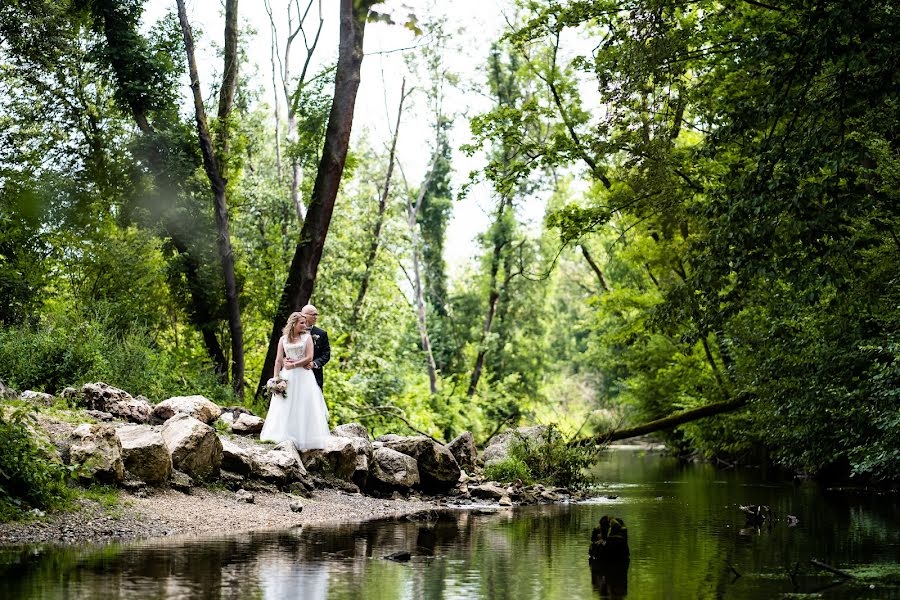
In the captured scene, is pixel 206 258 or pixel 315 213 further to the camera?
pixel 206 258

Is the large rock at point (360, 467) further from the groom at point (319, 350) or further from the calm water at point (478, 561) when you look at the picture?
the calm water at point (478, 561)

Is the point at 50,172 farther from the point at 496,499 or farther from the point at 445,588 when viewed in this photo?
the point at 445,588

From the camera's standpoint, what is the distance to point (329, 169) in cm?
2142

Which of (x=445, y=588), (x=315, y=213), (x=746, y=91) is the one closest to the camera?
(x=445, y=588)

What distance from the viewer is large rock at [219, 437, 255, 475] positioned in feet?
45.3

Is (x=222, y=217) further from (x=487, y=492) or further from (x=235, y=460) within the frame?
(x=235, y=460)

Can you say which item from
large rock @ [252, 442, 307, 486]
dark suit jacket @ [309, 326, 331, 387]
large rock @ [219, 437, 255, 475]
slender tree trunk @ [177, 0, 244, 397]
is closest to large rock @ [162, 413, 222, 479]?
large rock @ [219, 437, 255, 475]

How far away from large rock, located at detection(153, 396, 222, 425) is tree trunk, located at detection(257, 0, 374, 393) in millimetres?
5804

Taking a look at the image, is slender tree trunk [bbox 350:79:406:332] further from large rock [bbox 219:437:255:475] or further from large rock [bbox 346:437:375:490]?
large rock [bbox 219:437:255:475]

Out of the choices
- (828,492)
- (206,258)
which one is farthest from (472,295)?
(828,492)

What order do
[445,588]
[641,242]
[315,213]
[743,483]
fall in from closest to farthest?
[445,588] < [315,213] < [743,483] < [641,242]

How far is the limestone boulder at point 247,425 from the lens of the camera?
16.4 metres

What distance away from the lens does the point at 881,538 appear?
1152 centimetres

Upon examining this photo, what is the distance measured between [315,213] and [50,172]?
8356 millimetres
